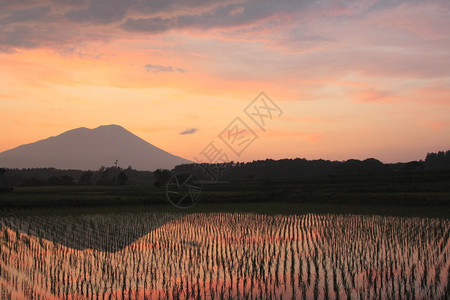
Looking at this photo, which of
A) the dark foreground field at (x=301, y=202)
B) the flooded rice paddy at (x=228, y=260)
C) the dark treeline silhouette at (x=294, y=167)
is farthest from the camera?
the dark treeline silhouette at (x=294, y=167)

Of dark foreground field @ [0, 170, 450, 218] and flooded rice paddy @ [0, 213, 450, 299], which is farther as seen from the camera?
dark foreground field @ [0, 170, 450, 218]

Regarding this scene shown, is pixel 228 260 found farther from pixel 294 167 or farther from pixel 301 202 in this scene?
pixel 294 167

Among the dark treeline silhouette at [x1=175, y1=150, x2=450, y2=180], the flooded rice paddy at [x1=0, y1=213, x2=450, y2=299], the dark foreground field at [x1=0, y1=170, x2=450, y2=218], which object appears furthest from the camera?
the dark treeline silhouette at [x1=175, y1=150, x2=450, y2=180]

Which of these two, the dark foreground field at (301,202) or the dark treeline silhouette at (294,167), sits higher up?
the dark treeline silhouette at (294,167)

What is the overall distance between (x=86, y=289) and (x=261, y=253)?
5.41 meters

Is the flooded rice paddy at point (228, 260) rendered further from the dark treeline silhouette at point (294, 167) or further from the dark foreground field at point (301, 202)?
the dark treeline silhouette at point (294, 167)

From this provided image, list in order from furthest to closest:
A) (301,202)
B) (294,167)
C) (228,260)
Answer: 1. (294,167)
2. (301,202)
3. (228,260)

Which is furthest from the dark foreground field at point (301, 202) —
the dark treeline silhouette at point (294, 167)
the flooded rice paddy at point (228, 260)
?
the dark treeline silhouette at point (294, 167)

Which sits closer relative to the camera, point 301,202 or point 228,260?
point 228,260

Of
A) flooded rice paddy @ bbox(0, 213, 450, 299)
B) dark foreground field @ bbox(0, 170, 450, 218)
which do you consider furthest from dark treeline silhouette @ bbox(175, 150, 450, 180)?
flooded rice paddy @ bbox(0, 213, 450, 299)

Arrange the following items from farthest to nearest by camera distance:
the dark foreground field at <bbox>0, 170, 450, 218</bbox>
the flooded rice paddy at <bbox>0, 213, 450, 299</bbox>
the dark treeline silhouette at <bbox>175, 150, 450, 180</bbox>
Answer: the dark treeline silhouette at <bbox>175, 150, 450, 180</bbox> < the dark foreground field at <bbox>0, 170, 450, 218</bbox> < the flooded rice paddy at <bbox>0, 213, 450, 299</bbox>

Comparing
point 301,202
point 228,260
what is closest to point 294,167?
point 301,202

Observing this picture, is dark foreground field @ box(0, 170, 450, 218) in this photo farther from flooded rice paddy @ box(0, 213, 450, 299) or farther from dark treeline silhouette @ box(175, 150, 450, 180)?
dark treeline silhouette @ box(175, 150, 450, 180)

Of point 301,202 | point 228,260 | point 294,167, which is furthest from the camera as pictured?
point 294,167
